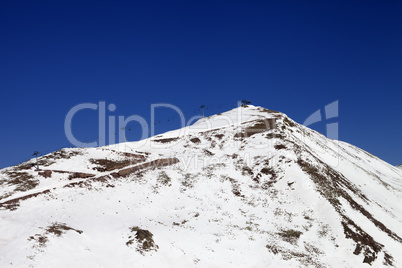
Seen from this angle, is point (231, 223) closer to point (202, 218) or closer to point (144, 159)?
point (202, 218)

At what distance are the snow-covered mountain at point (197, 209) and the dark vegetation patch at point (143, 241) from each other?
0.33 ft

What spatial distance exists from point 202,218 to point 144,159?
22349 mm

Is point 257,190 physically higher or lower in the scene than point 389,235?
higher

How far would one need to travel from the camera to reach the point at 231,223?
42094 millimetres

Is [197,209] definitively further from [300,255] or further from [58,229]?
[58,229]

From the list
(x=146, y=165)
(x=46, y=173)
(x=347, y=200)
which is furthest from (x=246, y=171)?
(x=46, y=173)

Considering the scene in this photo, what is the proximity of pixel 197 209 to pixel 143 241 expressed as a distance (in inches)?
524

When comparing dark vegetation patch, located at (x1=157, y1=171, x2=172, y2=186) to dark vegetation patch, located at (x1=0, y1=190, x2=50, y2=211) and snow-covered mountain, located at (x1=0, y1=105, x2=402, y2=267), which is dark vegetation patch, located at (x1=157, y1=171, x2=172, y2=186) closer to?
snow-covered mountain, located at (x1=0, y1=105, x2=402, y2=267)

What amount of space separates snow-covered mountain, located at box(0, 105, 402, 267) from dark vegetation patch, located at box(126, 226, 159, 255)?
4.0 inches

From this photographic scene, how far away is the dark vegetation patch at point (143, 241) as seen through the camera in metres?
31.7

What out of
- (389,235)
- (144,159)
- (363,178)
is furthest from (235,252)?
(363,178)

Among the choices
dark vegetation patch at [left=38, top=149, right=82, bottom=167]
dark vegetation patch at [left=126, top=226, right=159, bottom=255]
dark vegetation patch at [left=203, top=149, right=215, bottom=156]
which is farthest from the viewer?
dark vegetation patch at [left=203, top=149, right=215, bottom=156]

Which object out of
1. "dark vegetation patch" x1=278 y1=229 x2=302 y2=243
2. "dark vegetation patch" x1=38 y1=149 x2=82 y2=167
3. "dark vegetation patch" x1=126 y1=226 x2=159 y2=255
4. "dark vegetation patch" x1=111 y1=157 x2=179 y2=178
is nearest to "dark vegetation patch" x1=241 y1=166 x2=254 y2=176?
"dark vegetation patch" x1=111 y1=157 x2=179 y2=178

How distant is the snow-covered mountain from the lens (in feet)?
102
